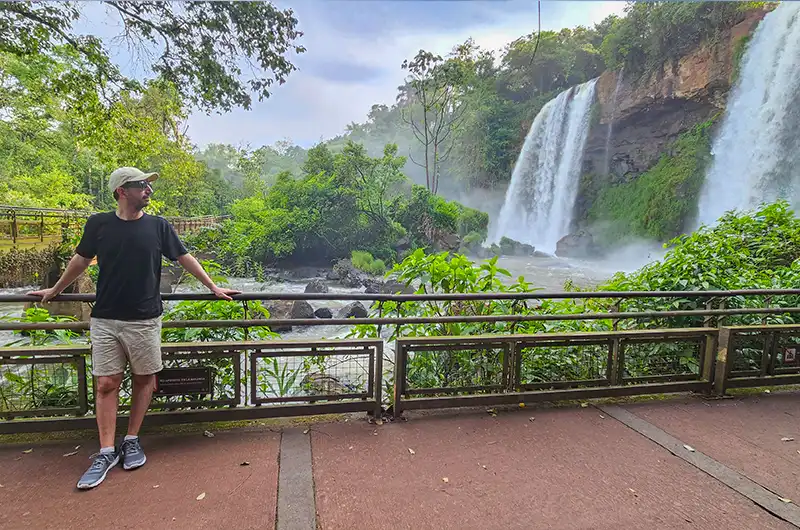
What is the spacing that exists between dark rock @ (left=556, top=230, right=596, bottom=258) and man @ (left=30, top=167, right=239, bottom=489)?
24.6 meters

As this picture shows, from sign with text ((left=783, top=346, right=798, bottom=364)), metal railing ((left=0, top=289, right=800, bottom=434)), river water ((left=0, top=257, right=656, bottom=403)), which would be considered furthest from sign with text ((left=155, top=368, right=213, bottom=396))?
river water ((left=0, top=257, right=656, bottom=403))

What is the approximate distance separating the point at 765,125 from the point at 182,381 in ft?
70.0

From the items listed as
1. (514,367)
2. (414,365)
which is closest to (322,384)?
(414,365)

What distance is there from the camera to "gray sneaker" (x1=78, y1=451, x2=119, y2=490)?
2.15m

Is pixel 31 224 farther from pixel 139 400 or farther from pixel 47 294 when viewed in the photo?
pixel 139 400

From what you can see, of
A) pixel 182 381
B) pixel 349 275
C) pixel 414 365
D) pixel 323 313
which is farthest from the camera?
pixel 349 275

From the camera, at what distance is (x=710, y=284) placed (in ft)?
13.3

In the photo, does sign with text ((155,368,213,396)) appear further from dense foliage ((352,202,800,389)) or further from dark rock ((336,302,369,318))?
dark rock ((336,302,369,318))

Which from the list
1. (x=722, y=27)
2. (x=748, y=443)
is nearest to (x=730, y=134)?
(x=722, y=27)

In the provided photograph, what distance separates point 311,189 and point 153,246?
20079mm

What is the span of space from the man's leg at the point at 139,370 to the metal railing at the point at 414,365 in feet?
0.68

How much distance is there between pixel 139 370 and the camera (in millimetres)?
2410

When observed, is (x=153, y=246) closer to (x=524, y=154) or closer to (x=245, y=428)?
(x=245, y=428)

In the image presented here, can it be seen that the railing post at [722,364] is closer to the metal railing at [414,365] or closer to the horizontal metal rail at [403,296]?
the metal railing at [414,365]
